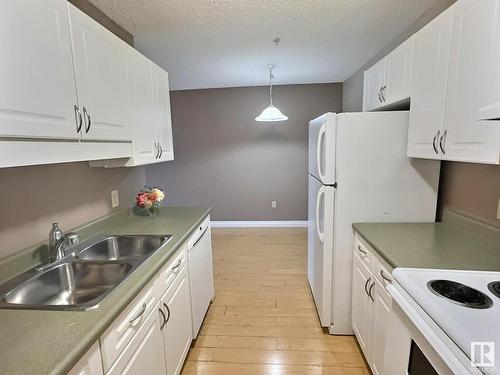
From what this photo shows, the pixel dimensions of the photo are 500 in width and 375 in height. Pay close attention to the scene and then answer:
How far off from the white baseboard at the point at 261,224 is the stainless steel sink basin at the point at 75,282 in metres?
3.63

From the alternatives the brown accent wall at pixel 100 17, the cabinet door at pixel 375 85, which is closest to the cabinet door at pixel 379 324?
the cabinet door at pixel 375 85

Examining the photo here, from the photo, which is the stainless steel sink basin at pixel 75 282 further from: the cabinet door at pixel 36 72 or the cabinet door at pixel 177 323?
the cabinet door at pixel 36 72

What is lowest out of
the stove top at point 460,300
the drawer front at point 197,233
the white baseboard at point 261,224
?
the white baseboard at point 261,224

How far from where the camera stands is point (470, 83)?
4.14ft

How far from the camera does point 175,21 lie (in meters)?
2.21

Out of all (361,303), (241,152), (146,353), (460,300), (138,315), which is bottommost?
(361,303)

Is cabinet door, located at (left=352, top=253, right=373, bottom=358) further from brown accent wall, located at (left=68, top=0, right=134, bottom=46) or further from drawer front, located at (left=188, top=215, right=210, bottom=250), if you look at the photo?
brown accent wall, located at (left=68, top=0, right=134, bottom=46)

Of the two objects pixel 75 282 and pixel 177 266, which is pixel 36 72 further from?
pixel 177 266

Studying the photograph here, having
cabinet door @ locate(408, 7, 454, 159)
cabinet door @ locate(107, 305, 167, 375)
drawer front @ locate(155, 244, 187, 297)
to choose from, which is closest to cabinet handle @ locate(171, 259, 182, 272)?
drawer front @ locate(155, 244, 187, 297)

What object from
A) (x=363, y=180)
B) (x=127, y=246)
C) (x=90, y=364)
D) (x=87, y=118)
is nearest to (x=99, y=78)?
(x=87, y=118)

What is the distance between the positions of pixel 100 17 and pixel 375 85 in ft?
7.52

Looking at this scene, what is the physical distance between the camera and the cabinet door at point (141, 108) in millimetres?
1827

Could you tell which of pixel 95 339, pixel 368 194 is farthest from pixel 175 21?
pixel 95 339

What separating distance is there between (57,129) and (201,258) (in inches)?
56.6
